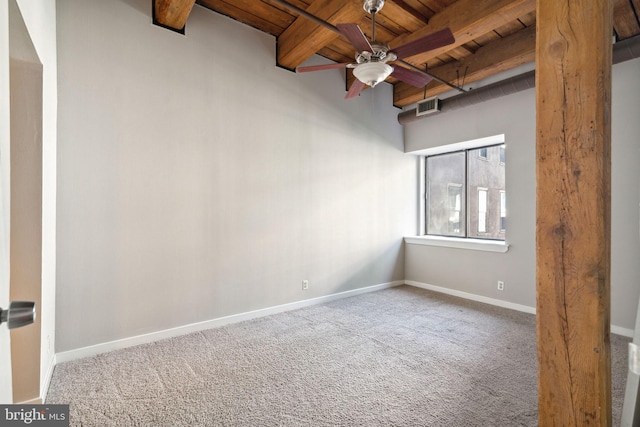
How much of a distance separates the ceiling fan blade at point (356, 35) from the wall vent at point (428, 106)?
7.07 feet

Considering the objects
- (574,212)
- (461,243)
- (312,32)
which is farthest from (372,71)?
(461,243)

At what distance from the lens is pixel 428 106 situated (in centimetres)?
430

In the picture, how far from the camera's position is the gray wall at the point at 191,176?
2648 mm

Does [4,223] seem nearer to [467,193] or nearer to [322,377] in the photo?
[322,377]

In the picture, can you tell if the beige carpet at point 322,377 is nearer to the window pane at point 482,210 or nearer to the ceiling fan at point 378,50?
the window pane at point 482,210

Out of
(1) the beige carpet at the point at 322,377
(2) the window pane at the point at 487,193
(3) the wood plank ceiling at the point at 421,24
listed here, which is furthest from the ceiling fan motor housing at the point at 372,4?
(2) the window pane at the point at 487,193

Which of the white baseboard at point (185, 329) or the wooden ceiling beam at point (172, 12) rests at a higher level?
the wooden ceiling beam at point (172, 12)

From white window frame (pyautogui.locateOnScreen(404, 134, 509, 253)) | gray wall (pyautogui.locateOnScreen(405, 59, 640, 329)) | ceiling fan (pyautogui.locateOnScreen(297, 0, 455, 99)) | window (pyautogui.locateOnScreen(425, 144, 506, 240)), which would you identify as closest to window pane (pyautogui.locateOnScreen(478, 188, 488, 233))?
window (pyautogui.locateOnScreen(425, 144, 506, 240))

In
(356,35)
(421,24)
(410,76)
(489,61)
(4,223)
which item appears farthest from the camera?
(489,61)

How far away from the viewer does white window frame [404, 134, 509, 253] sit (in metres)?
4.23

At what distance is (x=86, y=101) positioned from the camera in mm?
2654

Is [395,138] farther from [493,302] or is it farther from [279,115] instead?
[493,302]

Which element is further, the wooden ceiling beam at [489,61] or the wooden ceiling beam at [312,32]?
the wooden ceiling beam at [489,61]

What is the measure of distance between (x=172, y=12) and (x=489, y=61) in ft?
11.7
